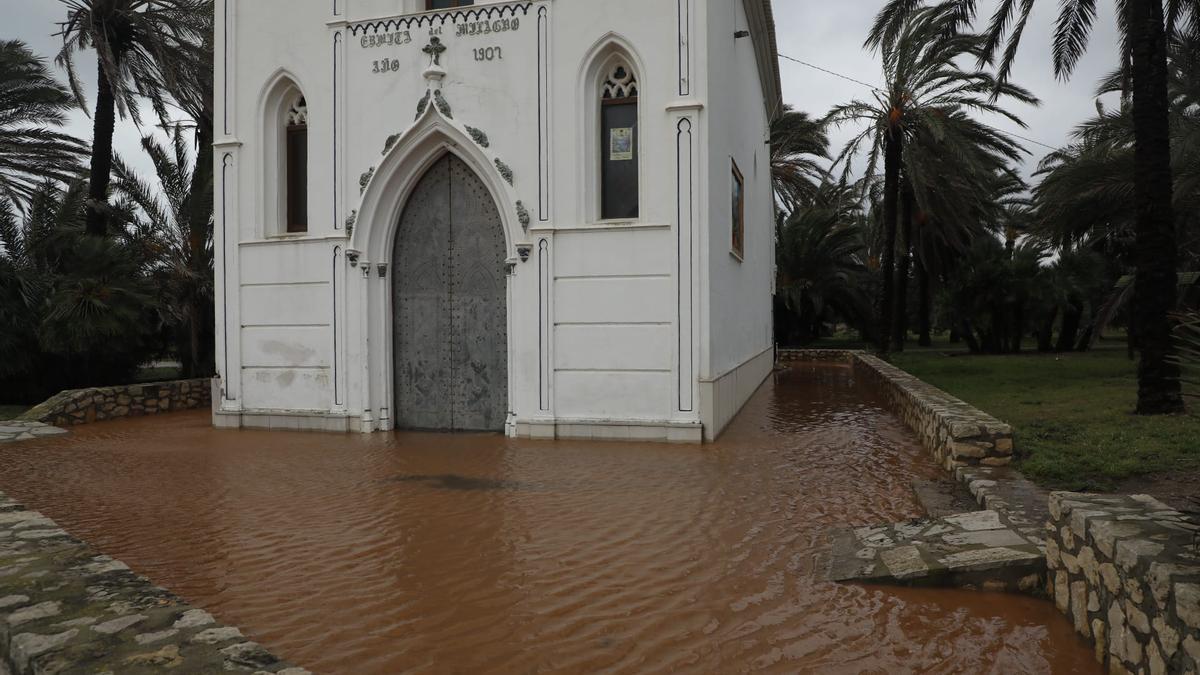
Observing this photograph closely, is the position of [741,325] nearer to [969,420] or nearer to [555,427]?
[555,427]

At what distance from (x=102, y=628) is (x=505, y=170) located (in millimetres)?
8331

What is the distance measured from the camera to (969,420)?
7.46m

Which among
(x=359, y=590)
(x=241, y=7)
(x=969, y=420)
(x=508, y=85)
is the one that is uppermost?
(x=241, y=7)

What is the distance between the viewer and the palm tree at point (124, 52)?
649 inches

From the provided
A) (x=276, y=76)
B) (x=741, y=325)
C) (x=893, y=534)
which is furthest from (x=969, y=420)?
(x=276, y=76)

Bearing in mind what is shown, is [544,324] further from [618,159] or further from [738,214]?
[738,214]

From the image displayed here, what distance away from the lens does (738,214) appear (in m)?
13.4

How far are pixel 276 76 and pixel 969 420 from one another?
10.2 m

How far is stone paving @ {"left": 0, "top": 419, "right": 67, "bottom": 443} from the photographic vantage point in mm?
11070

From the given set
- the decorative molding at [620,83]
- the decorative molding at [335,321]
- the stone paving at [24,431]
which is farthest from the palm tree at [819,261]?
the stone paving at [24,431]

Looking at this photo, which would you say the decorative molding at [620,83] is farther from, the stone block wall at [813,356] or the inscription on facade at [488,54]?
the stone block wall at [813,356]

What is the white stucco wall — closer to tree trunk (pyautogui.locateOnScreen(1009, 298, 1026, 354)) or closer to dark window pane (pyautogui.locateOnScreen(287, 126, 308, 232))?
dark window pane (pyautogui.locateOnScreen(287, 126, 308, 232))

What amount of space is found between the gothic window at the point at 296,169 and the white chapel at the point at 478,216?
34 millimetres

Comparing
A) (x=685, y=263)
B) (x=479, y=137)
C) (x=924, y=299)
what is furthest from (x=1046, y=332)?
(x=479, y=137)
